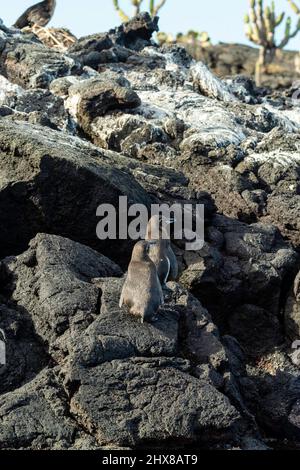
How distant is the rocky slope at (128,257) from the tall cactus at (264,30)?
24.7m

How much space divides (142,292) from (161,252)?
3.07 metres

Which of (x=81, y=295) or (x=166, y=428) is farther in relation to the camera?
(x=81, y=295)

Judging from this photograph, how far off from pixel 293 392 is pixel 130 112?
1155 centimetres

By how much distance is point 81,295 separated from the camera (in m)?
14.4

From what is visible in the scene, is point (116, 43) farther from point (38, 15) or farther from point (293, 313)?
point (293, 313)

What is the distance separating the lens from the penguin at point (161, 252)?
645 inches

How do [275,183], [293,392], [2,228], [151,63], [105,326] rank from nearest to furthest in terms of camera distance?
1. [105,326]
2. [293,392]
3. [2,228]
4. [275,183]
5. [151,63]

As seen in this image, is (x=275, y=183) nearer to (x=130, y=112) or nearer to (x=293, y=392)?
(x=130, y=112)

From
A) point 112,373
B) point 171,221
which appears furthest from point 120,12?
point 112,373

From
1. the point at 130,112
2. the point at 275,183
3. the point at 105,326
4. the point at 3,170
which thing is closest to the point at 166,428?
the point at 105,326

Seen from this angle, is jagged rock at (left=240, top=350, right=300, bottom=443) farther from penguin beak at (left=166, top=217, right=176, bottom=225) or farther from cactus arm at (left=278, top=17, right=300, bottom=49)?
cactus arm at (left=278, top=17, right=300, bottom=49)

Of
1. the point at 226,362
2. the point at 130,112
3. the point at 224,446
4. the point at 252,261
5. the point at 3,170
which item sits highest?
the point at 130,112

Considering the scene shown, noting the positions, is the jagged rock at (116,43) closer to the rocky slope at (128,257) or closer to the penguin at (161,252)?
the rocky slope at (128,257)

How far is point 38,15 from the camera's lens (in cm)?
3456
